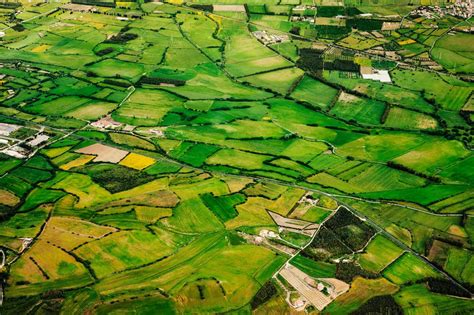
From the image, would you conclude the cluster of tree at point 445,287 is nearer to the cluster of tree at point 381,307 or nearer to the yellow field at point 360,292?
the yellow field at point 360,292

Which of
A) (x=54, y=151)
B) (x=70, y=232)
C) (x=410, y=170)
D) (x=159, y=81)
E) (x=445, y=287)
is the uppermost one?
(x=159, y=81)

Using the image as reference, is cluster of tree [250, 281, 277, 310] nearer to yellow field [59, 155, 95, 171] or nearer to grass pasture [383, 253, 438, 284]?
grass pasture [383, 253, 438, 284]

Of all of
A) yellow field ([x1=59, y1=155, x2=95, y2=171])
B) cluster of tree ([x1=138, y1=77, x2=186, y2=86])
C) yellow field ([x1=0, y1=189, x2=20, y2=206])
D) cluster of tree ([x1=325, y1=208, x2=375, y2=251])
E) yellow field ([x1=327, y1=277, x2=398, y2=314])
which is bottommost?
yellow field ([x1=0, y1=189, x2=20, y2=206])

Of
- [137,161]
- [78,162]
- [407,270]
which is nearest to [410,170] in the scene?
[407,270]

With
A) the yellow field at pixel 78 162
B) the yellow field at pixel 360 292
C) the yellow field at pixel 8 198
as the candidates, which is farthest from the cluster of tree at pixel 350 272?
the yellow field at pixel 8 198

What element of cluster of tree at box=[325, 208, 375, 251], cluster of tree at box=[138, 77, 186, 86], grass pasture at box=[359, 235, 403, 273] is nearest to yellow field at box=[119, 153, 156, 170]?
cluster of tree at box=[325, 208, 375, 251]

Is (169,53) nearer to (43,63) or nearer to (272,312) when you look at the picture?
(43,63)

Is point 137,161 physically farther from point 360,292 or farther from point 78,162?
point 360,292
